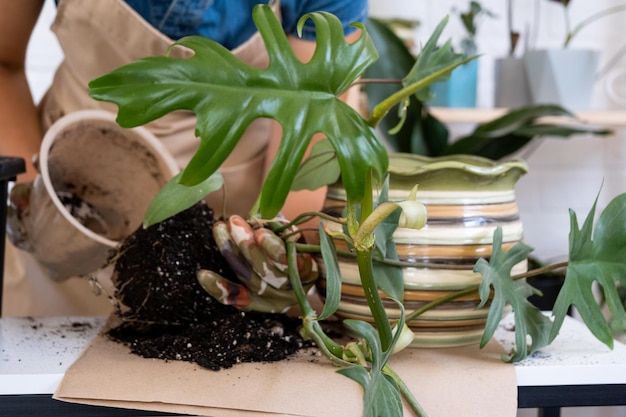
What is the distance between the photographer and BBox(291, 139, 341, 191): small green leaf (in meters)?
0.56

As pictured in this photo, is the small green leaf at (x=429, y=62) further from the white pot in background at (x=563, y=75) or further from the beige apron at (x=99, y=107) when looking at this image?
the white pot in background at (x=563, y=75)

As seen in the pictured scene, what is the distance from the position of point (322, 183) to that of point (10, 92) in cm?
49

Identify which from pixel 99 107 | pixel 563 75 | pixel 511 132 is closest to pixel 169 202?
pixel 99 107

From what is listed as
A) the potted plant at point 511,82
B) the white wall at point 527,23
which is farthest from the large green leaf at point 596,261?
the white wall at point 527,23

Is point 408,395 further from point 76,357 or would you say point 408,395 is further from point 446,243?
point 76,357

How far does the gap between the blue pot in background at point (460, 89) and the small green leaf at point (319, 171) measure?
3.59 feet

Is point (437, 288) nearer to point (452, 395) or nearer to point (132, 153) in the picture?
point (452, 395)

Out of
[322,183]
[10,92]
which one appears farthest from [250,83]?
[10,92]

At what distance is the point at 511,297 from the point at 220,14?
469 millimetres

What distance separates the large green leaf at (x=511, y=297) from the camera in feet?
1.59

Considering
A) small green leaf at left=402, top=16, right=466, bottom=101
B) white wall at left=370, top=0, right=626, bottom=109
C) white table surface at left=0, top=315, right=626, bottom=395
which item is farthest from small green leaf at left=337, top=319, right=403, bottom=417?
white wall at left=370, top=0, right=626, bottom=109

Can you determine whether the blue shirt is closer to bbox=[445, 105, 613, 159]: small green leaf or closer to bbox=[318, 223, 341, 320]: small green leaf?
bbox=[318, 223, 341, 320]: small green leaf

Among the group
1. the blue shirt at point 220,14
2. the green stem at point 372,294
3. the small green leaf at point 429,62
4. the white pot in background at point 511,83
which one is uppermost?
the blue shirt at point 220,14

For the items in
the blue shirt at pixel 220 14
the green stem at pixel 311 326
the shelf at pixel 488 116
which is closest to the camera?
the green stem at pixel 311 326
